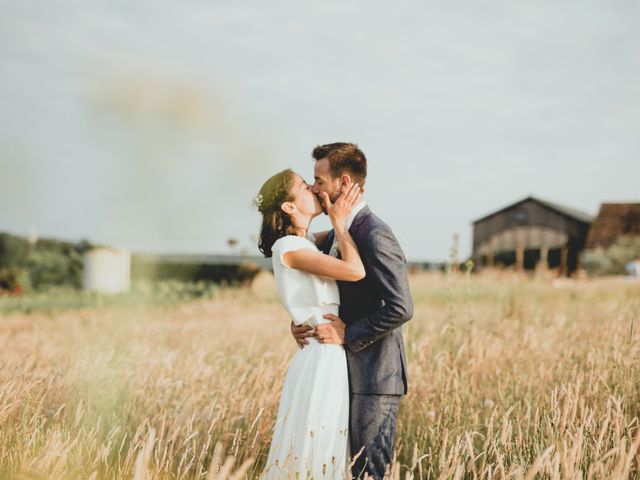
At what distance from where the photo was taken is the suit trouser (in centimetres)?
312

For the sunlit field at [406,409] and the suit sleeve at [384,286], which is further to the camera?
the suit sleeve at [384,286]

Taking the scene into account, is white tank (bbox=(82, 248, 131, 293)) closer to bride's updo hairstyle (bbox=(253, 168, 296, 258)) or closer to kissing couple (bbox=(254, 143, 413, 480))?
bride's updo hairstyle (bbox=(253, 168, 296, 258))

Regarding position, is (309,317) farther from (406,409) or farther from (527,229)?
(527,229)

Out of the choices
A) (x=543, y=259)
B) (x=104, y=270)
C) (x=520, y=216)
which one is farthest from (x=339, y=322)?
(x=520, y=216)

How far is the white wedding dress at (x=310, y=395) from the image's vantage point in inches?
121

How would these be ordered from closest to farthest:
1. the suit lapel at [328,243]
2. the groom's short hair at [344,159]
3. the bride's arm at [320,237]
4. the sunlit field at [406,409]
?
the sunlit field at [406,409] < the groom's short hair at [344,159] < the suit lapel at [328,243] < the bride's arm at [320,237]

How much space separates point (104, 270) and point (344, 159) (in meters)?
19.1

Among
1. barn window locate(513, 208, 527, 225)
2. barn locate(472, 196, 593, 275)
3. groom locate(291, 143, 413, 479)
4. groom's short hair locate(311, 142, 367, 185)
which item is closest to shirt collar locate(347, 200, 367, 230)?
groom locate(291, 143, 413, 479)

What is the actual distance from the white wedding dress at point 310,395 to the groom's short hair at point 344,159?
0.41 meters

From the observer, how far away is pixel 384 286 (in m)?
3.08

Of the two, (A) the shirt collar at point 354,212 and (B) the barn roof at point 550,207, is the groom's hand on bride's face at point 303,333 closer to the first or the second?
(A) the shirt collar at point 354,212

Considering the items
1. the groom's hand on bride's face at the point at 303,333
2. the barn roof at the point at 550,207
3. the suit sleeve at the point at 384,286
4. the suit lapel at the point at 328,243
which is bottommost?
the groom's hand on bride's face at the point at 303,333

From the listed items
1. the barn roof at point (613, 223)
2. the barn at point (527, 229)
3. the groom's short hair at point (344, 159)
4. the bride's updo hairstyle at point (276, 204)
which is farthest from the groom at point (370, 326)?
the barn at point (527, 229)

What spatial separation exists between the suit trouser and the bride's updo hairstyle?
0.90 meters
